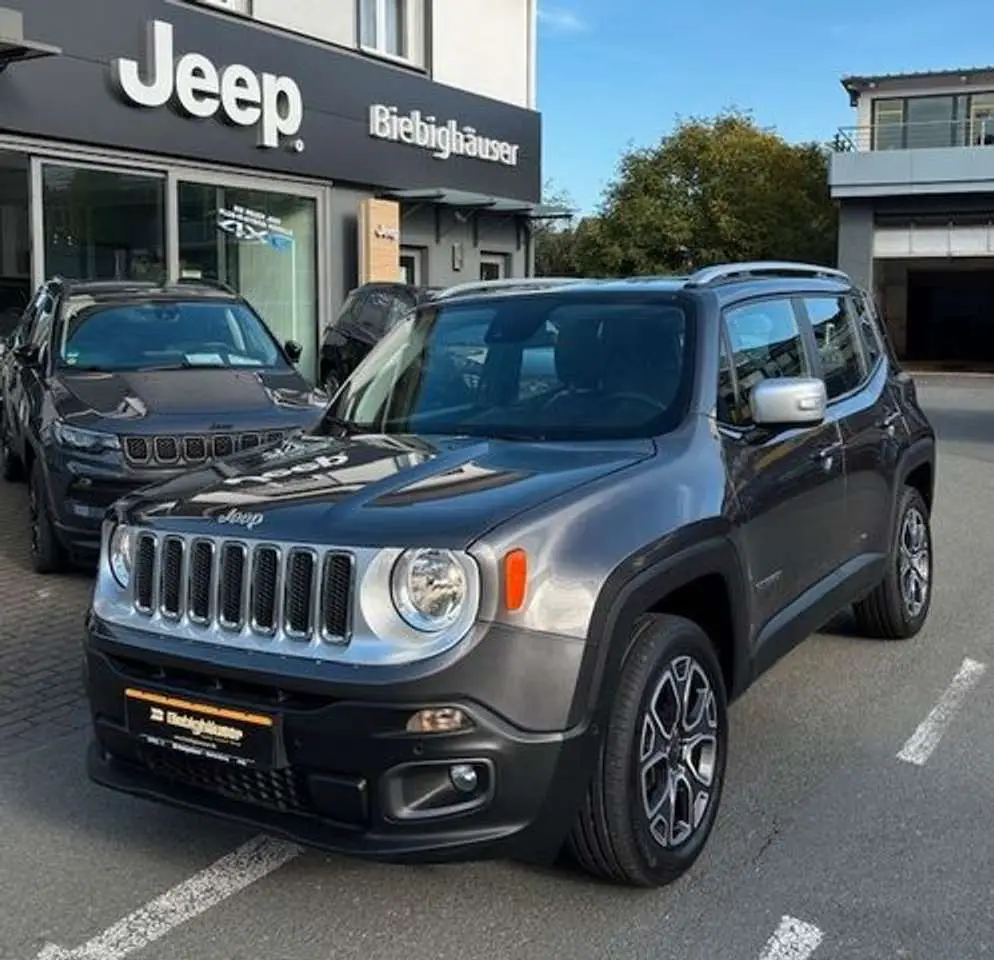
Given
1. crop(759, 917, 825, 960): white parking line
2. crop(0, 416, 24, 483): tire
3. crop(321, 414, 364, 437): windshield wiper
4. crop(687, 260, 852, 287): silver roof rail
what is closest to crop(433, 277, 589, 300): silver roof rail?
crop(687, 260, 852, 287): silver roof rail

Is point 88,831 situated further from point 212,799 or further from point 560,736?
point 560,736

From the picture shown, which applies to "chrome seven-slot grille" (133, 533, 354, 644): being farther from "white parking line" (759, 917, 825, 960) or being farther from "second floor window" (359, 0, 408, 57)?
"second floor window" (359, 0, 408, 57)

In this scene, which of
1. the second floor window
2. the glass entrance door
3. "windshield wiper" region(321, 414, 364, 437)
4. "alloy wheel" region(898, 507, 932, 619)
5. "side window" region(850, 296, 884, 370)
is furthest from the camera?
the second floor window

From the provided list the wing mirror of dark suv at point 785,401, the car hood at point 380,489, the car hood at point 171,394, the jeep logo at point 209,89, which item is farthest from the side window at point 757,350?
the jeep logo at point 209,89

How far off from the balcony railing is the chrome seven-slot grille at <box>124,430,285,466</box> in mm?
30072

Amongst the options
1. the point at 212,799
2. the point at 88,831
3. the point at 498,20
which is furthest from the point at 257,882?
the point at 498,20

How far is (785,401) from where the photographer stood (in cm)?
408

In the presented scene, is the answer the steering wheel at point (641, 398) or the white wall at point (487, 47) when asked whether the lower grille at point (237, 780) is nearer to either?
the steering wheel at point (641, 398)

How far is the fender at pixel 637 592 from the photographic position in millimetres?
3209

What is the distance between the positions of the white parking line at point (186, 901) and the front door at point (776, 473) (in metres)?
1.78

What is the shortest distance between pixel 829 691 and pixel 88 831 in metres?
3.15

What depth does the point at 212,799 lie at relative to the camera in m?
3.37

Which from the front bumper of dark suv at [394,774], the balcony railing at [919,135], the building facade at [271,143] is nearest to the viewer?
the front bumper of dark suv at [394,774]

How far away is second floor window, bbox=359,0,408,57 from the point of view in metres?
17.6
